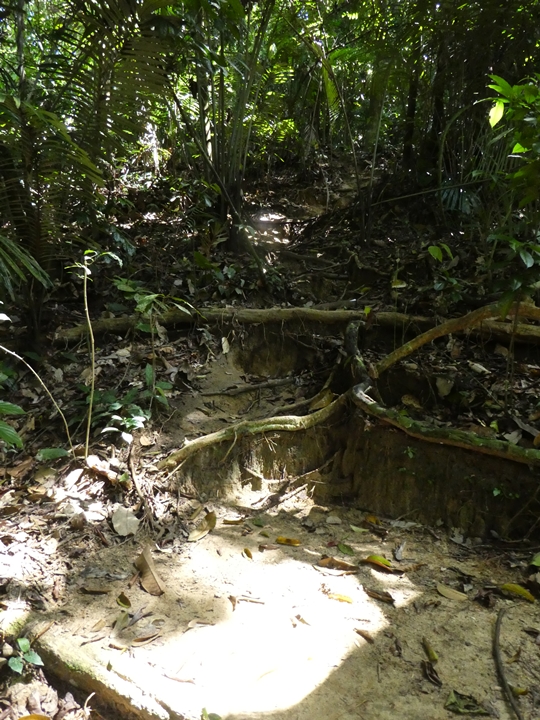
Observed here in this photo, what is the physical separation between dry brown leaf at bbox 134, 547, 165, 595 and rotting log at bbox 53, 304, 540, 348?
192 cm

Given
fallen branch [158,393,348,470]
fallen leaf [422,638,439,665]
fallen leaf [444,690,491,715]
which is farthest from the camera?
fallen branch [158,393,348,470]

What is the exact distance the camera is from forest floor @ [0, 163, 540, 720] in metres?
2.14

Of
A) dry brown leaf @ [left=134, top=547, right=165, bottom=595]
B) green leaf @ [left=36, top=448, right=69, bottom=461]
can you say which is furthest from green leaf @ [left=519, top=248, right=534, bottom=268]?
green leaf @ [left=36, top=448, right=69, bottom=461]

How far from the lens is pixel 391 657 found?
90.3 inches

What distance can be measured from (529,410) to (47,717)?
10.2 feet

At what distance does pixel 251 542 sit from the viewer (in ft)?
10.1

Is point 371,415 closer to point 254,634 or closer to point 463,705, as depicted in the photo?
point 254,634

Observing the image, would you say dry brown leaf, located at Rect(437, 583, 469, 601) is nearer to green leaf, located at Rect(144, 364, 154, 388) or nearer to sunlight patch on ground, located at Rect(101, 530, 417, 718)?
sunlight patch on ground, located at Rect(101, 530, 417, 718)

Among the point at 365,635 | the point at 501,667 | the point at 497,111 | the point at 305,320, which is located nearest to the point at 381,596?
the point at 365,635

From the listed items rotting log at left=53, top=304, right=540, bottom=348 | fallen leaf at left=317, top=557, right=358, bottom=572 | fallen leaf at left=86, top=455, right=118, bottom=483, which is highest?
rotting log at left=53, top=304, right=540, bottom=348

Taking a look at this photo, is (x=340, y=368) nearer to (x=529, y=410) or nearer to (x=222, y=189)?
(x=529, y=410)

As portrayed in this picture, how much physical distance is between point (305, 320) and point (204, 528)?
212 cm

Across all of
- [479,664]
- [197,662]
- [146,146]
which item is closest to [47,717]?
[197,662]

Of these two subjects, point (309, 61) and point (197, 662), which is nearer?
point (197, 662)
